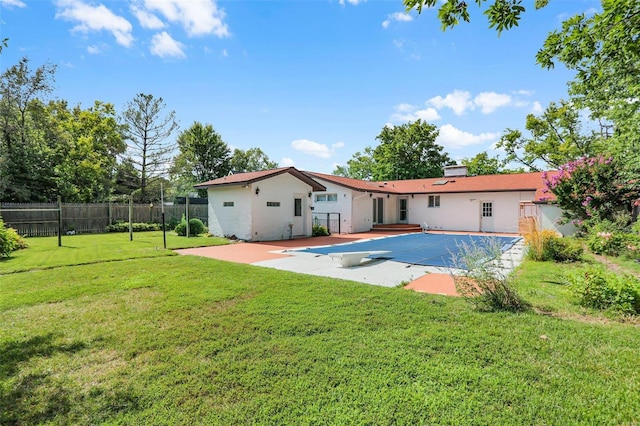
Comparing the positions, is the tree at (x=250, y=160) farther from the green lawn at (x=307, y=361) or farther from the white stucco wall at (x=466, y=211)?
the green lawn at (x=307, y=361)

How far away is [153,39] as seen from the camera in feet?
36.0

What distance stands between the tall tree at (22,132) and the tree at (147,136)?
20.3 feet

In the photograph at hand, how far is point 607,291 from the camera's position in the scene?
5.06 m

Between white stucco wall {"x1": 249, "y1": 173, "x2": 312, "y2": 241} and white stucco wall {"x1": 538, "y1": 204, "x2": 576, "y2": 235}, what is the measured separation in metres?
12.6

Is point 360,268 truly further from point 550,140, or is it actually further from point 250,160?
point 250,160

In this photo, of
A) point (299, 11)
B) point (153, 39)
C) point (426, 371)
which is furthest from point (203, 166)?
point (426, 371)


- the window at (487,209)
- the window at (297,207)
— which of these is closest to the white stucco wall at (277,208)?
the window at (297,207)

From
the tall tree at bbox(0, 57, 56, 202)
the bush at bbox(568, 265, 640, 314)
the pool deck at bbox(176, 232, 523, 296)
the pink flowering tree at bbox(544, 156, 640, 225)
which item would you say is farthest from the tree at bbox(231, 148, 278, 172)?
the bush at bbox(568, 265, 640, 314)

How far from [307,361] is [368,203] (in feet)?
65.4

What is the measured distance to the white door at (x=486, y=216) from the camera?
21875mm

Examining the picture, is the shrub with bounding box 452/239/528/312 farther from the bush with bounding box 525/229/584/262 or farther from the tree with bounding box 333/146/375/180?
the tree with bounding box 333/146/375/180

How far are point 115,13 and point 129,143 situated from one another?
23208 mm

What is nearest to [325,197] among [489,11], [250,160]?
[489,11]

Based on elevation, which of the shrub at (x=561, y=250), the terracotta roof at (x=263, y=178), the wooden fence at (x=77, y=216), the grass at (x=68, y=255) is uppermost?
the terracotta roof at (x=263, y=178)
